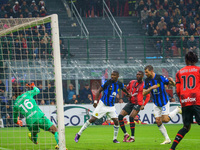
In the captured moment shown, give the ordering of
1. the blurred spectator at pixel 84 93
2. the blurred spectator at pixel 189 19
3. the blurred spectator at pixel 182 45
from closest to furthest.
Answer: the blurred spectator at pixel 84 93 < the blurred spectator at pixel 182 45 < the blurred spectator at pixel 189 19

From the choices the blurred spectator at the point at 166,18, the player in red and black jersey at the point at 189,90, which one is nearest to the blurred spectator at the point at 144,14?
the blurred spectator at the point at 166,18

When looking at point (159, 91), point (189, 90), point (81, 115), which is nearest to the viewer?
point (189, 90)

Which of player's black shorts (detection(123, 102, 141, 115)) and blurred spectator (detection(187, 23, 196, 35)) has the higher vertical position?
blurred spectator (detection(187, 23, 196, 35))

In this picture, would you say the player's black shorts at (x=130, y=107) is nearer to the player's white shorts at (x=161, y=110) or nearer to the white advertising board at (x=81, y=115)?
the player's white shorts at (x=161, y=110)

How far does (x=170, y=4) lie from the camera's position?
29.4m

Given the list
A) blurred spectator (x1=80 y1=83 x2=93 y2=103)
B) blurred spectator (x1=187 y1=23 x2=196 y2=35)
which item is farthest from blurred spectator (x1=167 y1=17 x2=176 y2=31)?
blurred spectator (x1=80 y1=83 x2=93 y2=103)

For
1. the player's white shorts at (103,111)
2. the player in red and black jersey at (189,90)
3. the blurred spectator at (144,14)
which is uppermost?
the blurred spectator at (144,14)

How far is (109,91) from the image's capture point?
12.9 m

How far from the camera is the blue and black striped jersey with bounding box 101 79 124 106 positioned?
1283 cm

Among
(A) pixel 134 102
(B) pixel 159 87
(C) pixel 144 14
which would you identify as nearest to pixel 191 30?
(C) pixel 144 14

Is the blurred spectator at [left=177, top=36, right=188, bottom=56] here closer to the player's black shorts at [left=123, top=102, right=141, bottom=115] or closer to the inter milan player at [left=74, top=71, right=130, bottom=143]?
the player's black shorts at [left=123, top=102, right=141, bottom=115]

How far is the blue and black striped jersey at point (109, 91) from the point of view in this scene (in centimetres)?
1283

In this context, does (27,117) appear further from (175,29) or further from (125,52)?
(175,29)

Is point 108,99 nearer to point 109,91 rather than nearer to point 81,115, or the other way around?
point 109,91
